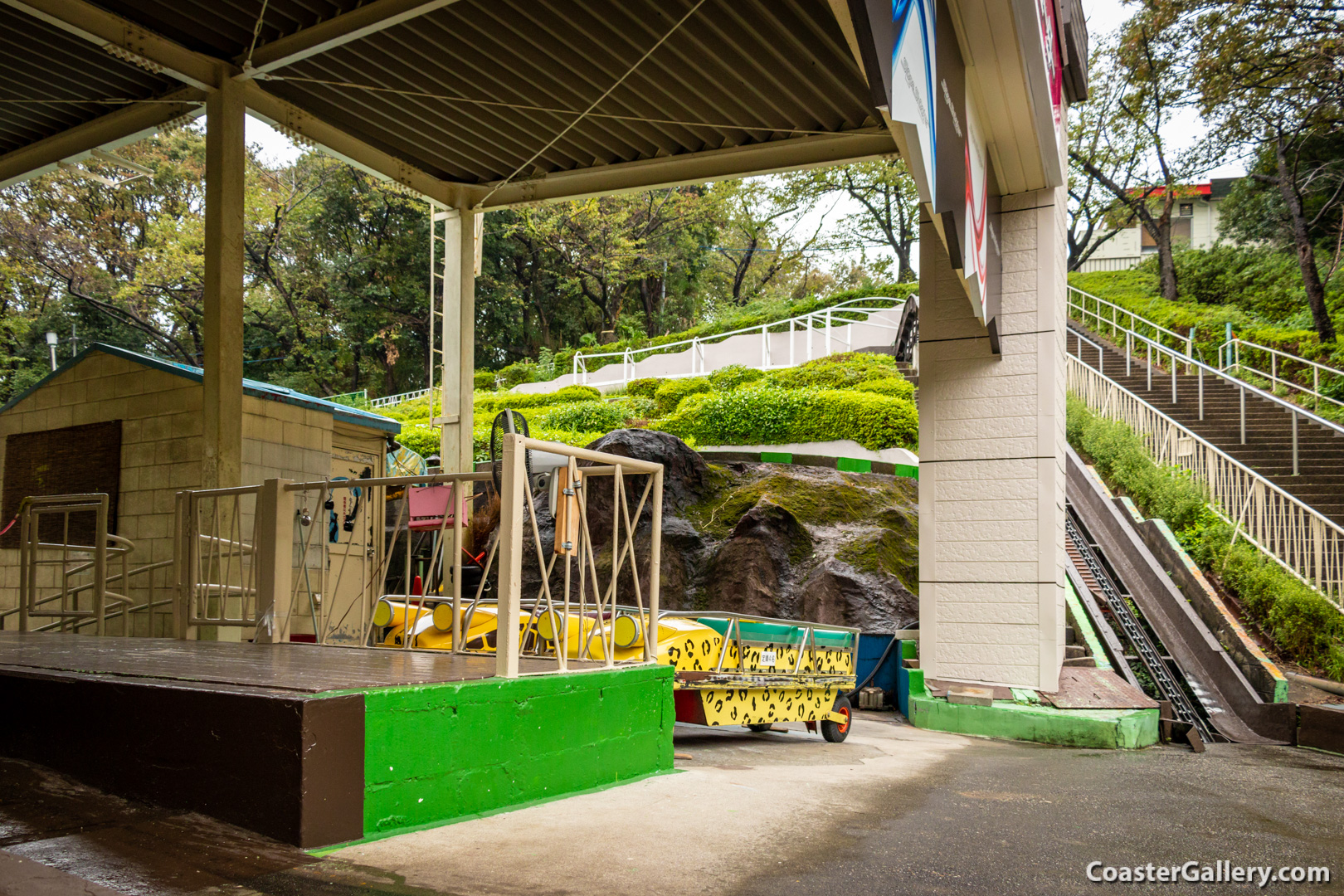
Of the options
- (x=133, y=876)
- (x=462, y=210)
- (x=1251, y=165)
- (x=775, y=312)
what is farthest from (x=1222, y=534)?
(x=1251, y=165)

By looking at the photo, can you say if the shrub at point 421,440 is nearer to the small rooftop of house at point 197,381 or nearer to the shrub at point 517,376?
the shrub at point 517,376

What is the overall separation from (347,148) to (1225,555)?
40.3 feet

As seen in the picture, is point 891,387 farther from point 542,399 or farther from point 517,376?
point 517,376

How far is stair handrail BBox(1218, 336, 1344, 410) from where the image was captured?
60.9 ft

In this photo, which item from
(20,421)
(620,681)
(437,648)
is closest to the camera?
(620,681)

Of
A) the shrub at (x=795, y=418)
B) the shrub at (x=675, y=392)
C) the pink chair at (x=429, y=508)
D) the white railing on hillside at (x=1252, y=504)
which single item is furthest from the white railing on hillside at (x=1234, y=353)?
the pink chair at (x=429, y=508)

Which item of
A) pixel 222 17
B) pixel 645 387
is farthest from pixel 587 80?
pixel 645 387

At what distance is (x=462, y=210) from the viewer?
44.4 feet

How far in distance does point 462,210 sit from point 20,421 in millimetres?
6166

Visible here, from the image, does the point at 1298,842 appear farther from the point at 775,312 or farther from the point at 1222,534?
the point at 775,312

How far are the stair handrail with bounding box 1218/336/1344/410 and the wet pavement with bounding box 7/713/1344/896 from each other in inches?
594

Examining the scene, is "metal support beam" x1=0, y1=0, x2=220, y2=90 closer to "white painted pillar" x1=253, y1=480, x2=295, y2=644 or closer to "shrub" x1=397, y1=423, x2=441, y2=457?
"white painted pillar" x1=253, y1=480, x2=295, y2=644

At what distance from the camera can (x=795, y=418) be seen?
1753 cm

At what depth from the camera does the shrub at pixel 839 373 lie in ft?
64.8
